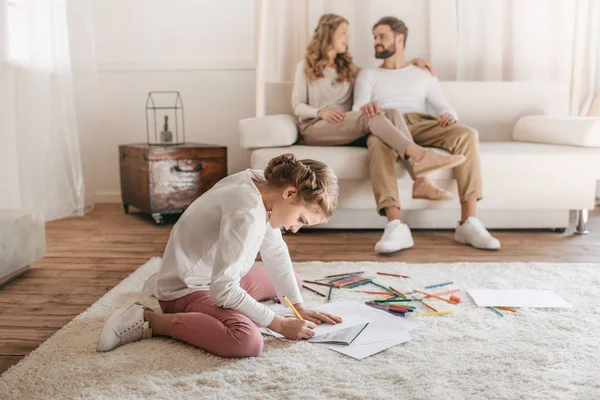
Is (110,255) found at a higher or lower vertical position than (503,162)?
lower

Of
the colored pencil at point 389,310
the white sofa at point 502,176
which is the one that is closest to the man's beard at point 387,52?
the white sofa at point 502,176

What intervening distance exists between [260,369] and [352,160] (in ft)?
5.05

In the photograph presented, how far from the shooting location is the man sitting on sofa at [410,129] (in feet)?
8.20

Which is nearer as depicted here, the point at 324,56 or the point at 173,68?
the point at 324,56

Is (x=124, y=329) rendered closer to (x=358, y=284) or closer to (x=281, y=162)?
(x=281, y=162)

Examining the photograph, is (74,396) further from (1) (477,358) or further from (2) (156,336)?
(1) (477,358)

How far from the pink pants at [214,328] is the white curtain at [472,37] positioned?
7.41 ft

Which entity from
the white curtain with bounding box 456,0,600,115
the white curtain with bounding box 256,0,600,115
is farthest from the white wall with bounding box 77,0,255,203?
the white curtain with bounding box 456,0,600,115

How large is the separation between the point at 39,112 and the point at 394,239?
194cm

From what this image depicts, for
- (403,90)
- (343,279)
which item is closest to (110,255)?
(343,279)

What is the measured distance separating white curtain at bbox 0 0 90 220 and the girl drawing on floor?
1.69 metres

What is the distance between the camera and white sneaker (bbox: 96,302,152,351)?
138 cm

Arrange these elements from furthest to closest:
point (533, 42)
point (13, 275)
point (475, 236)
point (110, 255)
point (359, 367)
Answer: point (533, 42), point (475, 236), point (110, 255), point (13, 275), point (359, 367)

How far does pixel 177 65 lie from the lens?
372 centimetres
